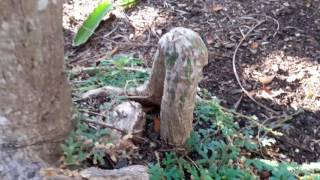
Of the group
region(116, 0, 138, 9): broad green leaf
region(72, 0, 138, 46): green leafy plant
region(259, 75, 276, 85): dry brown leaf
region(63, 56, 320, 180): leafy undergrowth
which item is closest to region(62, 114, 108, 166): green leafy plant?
region(63, 56, 320, 180): leafy undergrowth

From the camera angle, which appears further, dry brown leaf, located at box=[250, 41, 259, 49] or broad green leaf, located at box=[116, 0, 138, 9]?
broad green leaf, located at box=[116, 0, 138, 9]

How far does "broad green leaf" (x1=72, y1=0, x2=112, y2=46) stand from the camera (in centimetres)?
276

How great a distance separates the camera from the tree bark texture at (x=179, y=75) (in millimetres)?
1611

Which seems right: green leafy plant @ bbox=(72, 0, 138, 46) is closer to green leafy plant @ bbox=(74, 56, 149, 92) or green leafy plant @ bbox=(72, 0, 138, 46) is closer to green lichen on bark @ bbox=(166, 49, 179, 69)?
green leafy plant @ bbox=(74, 56, 149, 92)

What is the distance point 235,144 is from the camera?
1856 millimetres

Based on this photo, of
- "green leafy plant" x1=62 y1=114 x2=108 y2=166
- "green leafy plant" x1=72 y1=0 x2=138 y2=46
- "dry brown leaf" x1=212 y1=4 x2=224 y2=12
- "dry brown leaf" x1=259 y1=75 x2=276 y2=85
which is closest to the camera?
"green leafy plant" x1=62 y1=114 x2=108 y2=166

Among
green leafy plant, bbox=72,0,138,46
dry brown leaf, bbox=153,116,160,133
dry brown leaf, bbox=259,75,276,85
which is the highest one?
green leafy plant, bbox=72,0,138,46

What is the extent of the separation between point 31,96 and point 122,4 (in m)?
1.75

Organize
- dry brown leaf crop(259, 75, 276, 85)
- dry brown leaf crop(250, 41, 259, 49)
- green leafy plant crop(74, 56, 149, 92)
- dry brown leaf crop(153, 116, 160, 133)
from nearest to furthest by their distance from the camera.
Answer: dry brown leaf crop(153, 116, 160, 133) < green leafy plant crop(74, 56, 149, 92) < dry brown leaf crop(259, 75, 276, 85) < dry brown leaf crop(250, 41, 259, 49)

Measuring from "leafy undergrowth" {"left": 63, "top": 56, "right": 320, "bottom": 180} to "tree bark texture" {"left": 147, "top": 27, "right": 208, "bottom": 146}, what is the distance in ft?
0.26

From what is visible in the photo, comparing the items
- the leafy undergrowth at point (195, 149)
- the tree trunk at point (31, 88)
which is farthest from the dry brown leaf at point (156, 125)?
the tree trunk at point (31, 88)

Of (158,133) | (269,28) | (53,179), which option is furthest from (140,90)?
(269,28)

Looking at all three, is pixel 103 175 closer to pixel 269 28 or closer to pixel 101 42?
pixel 101 42

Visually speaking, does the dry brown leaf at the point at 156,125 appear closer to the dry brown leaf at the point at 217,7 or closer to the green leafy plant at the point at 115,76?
the green leafy plant at the point at 115,76
